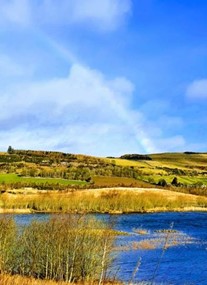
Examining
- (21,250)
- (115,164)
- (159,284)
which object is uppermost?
(115,164)

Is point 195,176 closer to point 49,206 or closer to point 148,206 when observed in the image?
point 148,206

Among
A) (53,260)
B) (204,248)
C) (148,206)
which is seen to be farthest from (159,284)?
(148,206)

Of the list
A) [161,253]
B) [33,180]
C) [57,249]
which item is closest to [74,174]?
[33,180]

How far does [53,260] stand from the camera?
2336 cm

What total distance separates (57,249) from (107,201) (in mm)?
56215

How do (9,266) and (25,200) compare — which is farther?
(25,200)

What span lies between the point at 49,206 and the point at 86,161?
7110cm

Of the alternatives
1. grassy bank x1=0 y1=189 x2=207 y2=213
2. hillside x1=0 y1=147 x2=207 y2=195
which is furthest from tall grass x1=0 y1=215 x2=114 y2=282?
hillside x1=0 y1=147 x2=207 y2=195

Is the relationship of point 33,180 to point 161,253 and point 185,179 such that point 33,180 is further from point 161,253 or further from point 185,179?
point 161,253

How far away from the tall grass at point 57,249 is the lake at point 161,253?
1.60 metres

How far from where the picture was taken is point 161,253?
107 feet

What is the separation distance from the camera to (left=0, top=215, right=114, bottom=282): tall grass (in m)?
23.1

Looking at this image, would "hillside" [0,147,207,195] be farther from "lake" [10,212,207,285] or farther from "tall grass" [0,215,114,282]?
"tall grass" [0,215,114,282]

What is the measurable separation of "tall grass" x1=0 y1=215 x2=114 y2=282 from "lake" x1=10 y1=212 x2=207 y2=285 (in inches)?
62.8
